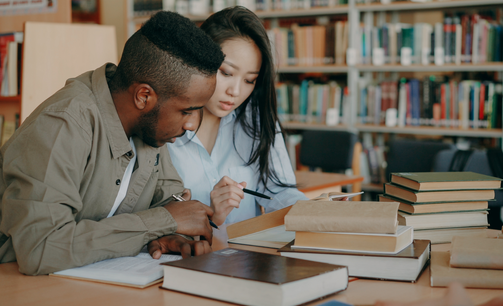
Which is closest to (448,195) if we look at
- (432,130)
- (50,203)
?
(50,203)

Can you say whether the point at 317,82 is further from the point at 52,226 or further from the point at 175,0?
the point at 52,226

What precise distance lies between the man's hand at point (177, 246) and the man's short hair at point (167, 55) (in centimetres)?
31

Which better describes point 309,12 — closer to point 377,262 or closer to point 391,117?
point 391,117

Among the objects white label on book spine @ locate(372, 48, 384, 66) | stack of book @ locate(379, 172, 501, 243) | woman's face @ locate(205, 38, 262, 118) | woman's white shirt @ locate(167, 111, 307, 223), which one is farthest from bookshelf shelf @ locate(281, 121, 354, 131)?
stack of book @ locate(379, 172, 501, 243)

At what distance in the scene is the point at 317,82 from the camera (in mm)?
4082

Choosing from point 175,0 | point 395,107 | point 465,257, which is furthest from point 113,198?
point 175,0

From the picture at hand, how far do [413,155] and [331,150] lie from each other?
56cm

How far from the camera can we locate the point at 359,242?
36.9 inches

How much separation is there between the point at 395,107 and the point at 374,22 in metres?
0.73

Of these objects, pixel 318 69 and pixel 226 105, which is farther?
pixel 318 69

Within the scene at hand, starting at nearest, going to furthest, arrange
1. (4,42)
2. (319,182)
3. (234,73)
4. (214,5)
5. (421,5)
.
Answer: (234,73) < (319,182) < (4,42) < (421,5) < (214,5)

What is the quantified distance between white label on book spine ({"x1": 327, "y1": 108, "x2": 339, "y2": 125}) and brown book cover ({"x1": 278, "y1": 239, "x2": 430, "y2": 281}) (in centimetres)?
295

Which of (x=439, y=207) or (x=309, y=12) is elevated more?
(x=309, y=12)

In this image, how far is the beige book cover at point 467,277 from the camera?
876 millimetres
